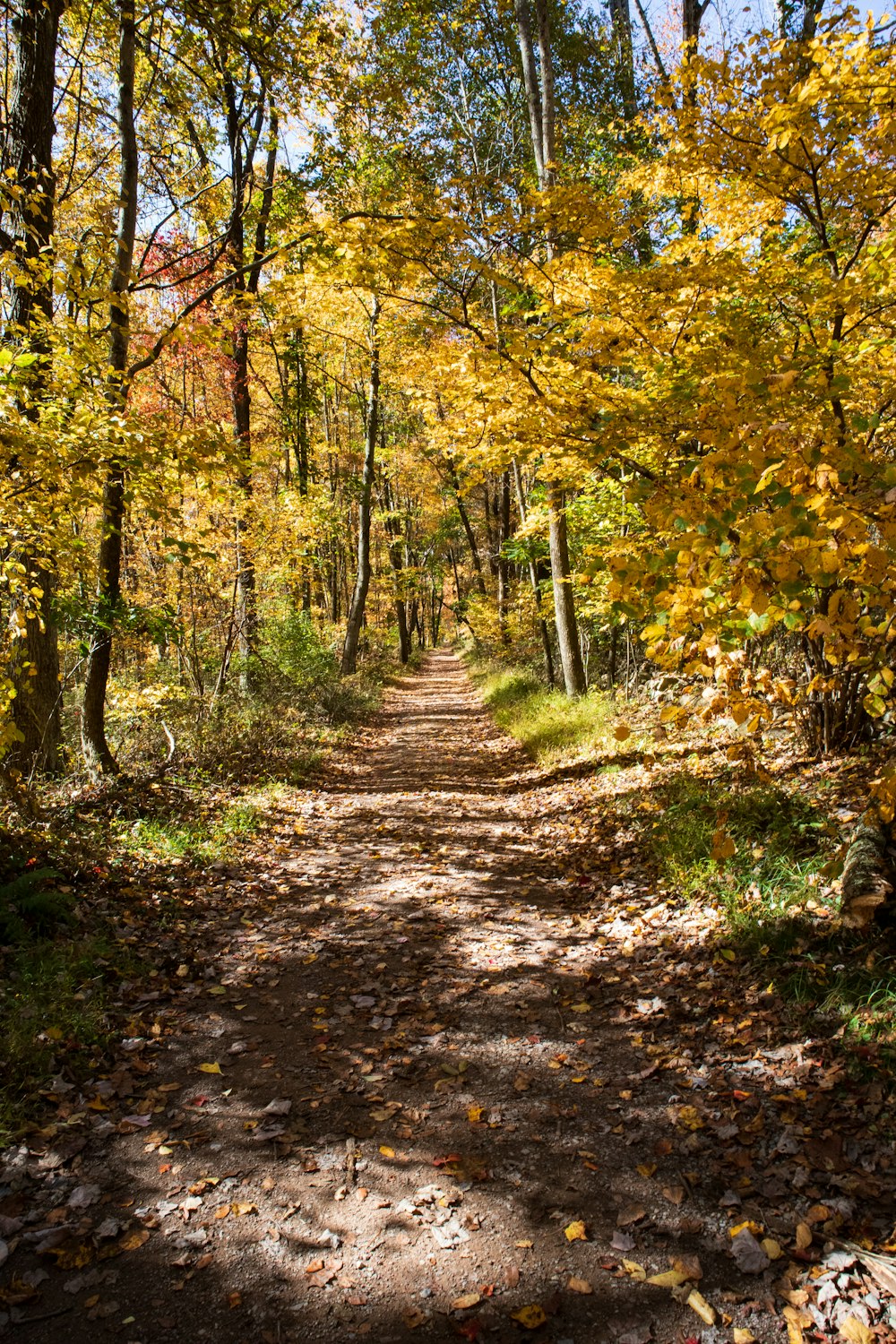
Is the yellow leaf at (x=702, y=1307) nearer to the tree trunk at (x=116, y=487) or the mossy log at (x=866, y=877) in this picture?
the mossy log at (x=866, y=877)

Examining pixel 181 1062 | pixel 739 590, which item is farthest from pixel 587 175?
pixel 181 1062

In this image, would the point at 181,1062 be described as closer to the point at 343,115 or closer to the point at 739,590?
the point at 739,590

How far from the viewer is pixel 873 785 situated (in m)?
2.34

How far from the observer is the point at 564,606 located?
1088cm

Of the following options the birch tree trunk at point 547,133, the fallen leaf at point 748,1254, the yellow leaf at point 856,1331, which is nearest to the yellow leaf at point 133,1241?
the fallen leaf at point 748,1254

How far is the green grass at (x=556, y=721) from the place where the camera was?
9250 millimetres

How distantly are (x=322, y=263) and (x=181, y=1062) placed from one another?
6187 mm

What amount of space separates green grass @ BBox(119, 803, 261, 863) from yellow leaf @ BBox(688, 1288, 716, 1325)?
4.89 meters

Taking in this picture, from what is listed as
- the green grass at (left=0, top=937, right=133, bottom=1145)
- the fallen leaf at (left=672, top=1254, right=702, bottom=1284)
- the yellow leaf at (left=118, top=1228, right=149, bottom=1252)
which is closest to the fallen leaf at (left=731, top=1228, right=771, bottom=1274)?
the fallen leaf at (left=672, top=1254, right=702, bottom=1284)

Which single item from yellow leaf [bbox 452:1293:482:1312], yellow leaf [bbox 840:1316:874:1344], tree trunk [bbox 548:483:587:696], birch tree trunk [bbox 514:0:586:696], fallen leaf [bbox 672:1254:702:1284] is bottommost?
yellow leaf [bbox 452:1293:482:1312]

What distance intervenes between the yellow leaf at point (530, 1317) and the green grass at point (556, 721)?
268 inches

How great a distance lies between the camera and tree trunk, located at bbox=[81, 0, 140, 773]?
6363 millimetres

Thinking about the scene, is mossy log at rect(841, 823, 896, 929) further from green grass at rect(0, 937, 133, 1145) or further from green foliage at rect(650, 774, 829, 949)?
green grass at rect(0, 937, 133, 1145)

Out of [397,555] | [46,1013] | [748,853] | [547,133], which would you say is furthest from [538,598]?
[397,555]
